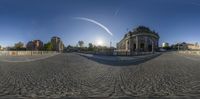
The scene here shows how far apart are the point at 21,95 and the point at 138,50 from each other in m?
12.5

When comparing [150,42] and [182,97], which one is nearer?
[182,97]

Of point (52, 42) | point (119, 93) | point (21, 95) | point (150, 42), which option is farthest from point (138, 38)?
point (21, 95)

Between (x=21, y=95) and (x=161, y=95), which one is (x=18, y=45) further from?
(x=161, y=95)

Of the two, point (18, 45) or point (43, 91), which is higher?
point (18, 45)

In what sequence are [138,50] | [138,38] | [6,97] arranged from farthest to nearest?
1. [138,50]
2. [138,38]
3. [6,97]

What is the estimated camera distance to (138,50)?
55.3 feet

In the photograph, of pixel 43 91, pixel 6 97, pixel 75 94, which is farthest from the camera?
pixel 43 91

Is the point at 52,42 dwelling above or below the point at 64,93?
above

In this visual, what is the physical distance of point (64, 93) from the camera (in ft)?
18.7

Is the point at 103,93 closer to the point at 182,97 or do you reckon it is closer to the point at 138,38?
the point at 182,97

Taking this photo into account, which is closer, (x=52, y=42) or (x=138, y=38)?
(x=52, y=42)

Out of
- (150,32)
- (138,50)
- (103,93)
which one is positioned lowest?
(103,93)

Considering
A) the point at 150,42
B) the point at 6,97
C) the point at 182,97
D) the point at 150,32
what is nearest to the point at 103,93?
the point at 182,97

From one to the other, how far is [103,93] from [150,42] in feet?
31.2
